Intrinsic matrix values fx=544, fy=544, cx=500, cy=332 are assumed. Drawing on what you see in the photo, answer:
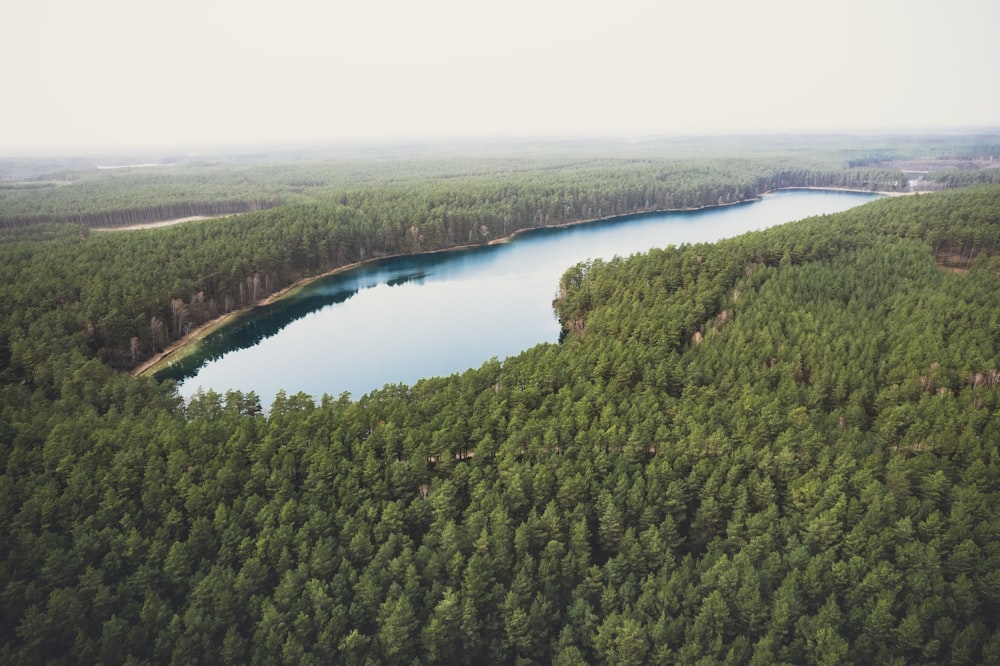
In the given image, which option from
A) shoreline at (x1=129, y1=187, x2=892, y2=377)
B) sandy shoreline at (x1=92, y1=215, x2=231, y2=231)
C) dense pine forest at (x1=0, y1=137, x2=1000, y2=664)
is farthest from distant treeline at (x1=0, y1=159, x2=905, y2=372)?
dense pine forest at (x1=0, y1=137, x2=1000, y2=664)

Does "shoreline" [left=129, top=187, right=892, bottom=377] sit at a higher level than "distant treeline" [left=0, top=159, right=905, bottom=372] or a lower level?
lower

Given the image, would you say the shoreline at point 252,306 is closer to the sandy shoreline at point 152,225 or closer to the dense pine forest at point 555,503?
the dense pine forest at point 555,503

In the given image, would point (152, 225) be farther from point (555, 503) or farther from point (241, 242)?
point (555, 503)

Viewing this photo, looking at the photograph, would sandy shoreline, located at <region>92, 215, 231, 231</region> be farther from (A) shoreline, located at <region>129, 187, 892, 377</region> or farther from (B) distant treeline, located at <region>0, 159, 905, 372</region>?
(A) shoreline, located at <region>129, 187, 892, 377</region>

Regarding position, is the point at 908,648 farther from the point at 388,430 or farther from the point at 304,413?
the point at 304,413

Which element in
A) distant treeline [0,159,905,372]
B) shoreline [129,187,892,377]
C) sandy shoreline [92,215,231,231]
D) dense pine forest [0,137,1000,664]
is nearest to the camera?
dense pine forest [0,137,1000,664]

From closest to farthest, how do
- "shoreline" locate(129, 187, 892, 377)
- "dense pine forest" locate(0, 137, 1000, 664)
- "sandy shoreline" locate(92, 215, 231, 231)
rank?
"dense pine forest" locate(0, 137, 1000, 664) < "shoreline" locate(129, 187, 892, 377) < "sandy shoreline" locate(92, 215, 231, 231)

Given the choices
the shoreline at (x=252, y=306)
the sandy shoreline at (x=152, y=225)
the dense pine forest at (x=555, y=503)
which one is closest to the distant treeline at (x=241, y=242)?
the shoreline at (x=252, y=306)

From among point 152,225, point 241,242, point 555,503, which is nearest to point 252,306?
point 241,242
